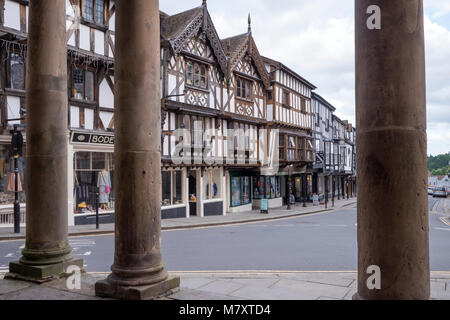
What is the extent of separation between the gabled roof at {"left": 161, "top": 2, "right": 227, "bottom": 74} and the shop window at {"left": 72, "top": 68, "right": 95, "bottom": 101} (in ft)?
14.4

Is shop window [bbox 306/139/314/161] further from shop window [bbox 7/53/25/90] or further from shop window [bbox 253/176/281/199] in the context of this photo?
shop window [bbox 7/53/25/90]

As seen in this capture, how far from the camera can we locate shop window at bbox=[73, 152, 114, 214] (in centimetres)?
1644

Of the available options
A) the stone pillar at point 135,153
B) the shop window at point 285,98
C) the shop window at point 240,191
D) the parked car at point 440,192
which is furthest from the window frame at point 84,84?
the parked car at point 440,192

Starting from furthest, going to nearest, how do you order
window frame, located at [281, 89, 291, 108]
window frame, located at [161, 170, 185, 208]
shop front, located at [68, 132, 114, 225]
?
window frame, located at [281, 89, 291, 108] < window frame, located at [161, 170, 185, 208] < shop front, located at [68, 132, 114, 225]

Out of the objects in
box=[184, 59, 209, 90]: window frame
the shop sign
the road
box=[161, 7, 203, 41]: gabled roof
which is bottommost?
the road

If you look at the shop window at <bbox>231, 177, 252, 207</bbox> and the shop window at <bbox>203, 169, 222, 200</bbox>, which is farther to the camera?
the shop window at <bbox>231, 177, 252, 207</bbox>

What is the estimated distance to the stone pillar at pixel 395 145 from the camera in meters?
3.02

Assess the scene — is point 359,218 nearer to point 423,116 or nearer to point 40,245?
point 423,116

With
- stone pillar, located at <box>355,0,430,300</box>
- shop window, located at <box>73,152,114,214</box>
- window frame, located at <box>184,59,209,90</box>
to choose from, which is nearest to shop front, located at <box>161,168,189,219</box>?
shop window, located at <box>73,152,114,214</box>

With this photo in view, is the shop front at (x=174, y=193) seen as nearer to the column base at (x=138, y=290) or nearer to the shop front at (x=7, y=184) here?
the shop front at (x=7, y=184)

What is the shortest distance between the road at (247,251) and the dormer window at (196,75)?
9397 mm

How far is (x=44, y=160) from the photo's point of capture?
5730mm

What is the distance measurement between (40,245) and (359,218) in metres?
4.49

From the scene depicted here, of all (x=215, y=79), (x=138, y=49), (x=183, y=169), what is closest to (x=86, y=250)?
(x=138, y=49)
